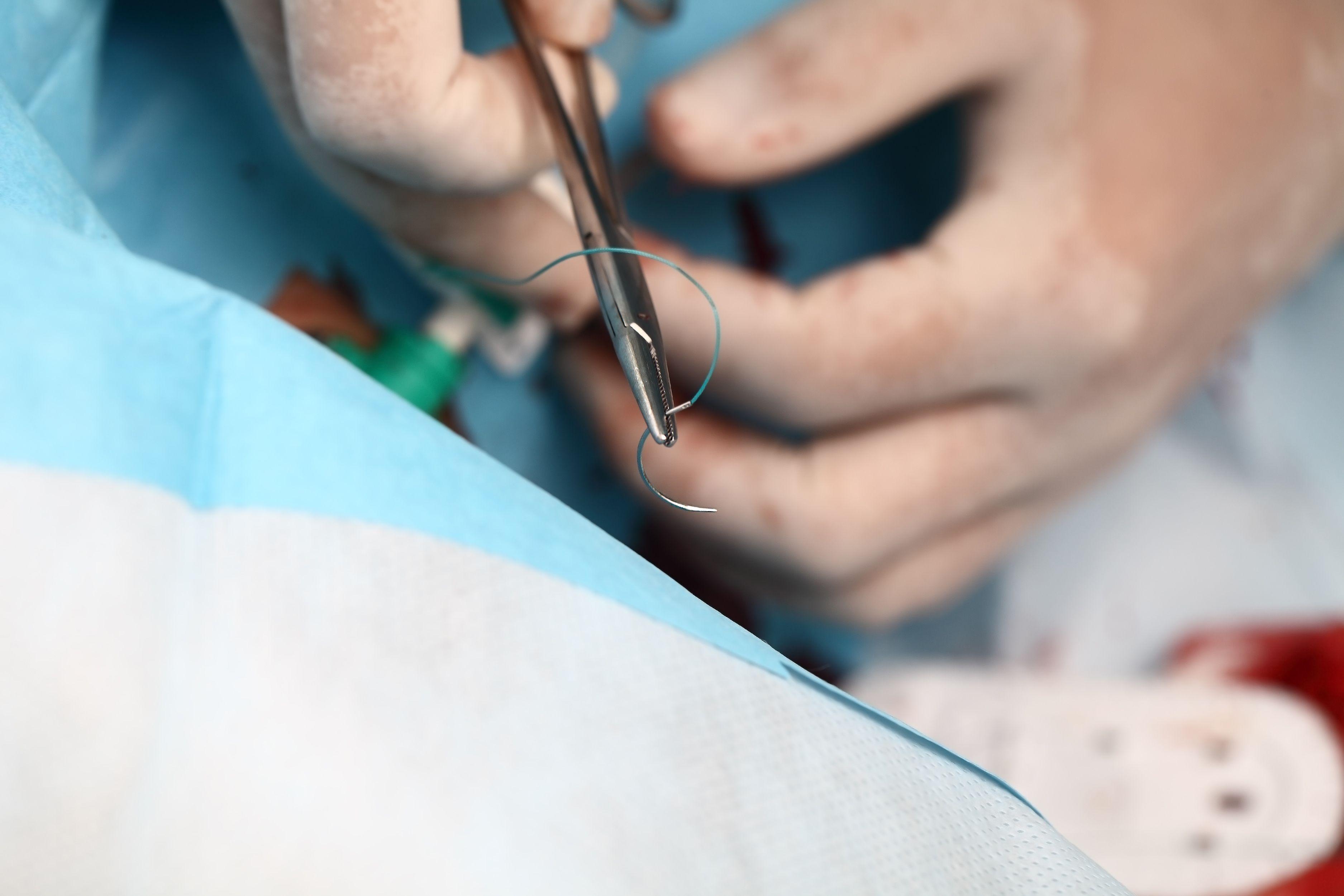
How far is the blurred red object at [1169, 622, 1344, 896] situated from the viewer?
841mm

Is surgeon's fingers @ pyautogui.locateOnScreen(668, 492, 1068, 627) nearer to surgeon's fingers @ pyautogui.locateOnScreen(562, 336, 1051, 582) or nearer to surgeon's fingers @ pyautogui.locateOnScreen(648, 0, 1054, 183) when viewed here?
surgeon's fingers @ pyautogui.locateOnScreen(562, 336, 1051, 582)

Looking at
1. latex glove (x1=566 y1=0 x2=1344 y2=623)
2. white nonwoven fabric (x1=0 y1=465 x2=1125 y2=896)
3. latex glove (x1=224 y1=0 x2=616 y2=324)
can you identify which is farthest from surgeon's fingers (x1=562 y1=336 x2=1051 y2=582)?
white nonwoven fabric (x1=0 y1=465 x2=1125 y2=896)

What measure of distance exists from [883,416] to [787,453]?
8cm

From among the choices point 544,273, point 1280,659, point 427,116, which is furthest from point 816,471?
point 1280,659

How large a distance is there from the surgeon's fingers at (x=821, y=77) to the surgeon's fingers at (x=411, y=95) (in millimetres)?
173

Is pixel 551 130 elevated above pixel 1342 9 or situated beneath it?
situated beneath

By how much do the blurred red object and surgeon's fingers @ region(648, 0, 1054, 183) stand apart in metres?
0.63

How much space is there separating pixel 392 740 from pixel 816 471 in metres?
0.42

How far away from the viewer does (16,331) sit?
28 centimetres

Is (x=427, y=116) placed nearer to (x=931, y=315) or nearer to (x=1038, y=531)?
(x=931, y=315)

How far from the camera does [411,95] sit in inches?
15.1

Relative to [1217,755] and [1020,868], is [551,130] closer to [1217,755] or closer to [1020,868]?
[1020,868]

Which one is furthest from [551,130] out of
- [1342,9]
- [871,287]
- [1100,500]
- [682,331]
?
[1100,500]

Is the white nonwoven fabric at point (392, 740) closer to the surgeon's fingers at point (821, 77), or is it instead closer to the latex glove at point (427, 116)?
the latex glove at point (427, 116)
